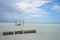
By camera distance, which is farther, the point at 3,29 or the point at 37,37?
the point at 37,37

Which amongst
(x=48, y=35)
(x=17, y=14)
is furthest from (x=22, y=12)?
(x=48, y=35)

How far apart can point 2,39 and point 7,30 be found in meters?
0.22

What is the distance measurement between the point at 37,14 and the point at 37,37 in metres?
0.53

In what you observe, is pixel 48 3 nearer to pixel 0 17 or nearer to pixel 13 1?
pixel 13 1

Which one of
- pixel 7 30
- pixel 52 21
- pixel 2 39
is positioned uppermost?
pixel 52 21

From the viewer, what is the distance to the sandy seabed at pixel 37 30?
2.32 m

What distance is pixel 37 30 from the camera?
2445 millimetres

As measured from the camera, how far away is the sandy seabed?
2320 millimetres

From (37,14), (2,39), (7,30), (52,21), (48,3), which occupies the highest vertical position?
(48,3)

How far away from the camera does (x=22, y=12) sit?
2348 millimetres

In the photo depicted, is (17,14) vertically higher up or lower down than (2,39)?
higher up

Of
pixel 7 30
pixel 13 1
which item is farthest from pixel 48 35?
pixel 13 1

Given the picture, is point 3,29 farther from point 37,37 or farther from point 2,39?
point 37,37

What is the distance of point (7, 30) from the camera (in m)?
2.34
